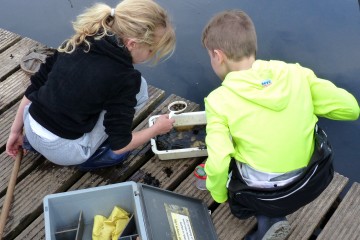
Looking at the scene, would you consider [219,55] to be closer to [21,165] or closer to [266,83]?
[266,83]

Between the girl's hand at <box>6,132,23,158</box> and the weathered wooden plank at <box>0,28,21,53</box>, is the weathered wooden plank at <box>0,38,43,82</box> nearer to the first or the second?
the weathered wooden plank at <box>0,28,21,53</box>

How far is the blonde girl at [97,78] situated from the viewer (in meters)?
1.68

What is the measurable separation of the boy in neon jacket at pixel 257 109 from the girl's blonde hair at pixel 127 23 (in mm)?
227

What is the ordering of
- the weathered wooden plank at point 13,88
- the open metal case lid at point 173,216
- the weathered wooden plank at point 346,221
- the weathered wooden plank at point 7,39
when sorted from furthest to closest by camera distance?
the weathered wooden plank at point 7,39 < the weathered wooden plank at point 13,88 < the weathered wooden plank at point 346,221 < the open metal case lid at point 173,216

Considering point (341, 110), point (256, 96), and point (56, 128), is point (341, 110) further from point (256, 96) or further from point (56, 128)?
point (56, 128)

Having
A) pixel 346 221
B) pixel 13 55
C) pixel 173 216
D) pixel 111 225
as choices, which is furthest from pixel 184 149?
pixel 13 55

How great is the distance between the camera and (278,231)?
5.74 feet

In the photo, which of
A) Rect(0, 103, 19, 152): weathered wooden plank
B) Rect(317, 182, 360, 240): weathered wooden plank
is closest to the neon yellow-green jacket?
Rect(317, 182, 360, 240): weathered wooden plank

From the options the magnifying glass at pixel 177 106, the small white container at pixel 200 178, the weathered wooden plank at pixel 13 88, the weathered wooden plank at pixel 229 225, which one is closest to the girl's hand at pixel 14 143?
the weathered wooden plank at pixel 13 88

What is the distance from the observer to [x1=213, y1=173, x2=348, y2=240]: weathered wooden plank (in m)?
1.90

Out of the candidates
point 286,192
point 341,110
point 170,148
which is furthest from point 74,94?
point 341,110

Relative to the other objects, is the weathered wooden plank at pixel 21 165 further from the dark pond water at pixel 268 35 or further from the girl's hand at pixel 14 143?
the dark pond water at pixel 268 35

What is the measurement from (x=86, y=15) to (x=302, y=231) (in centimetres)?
133

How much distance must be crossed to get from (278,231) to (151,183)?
26.7 inches
